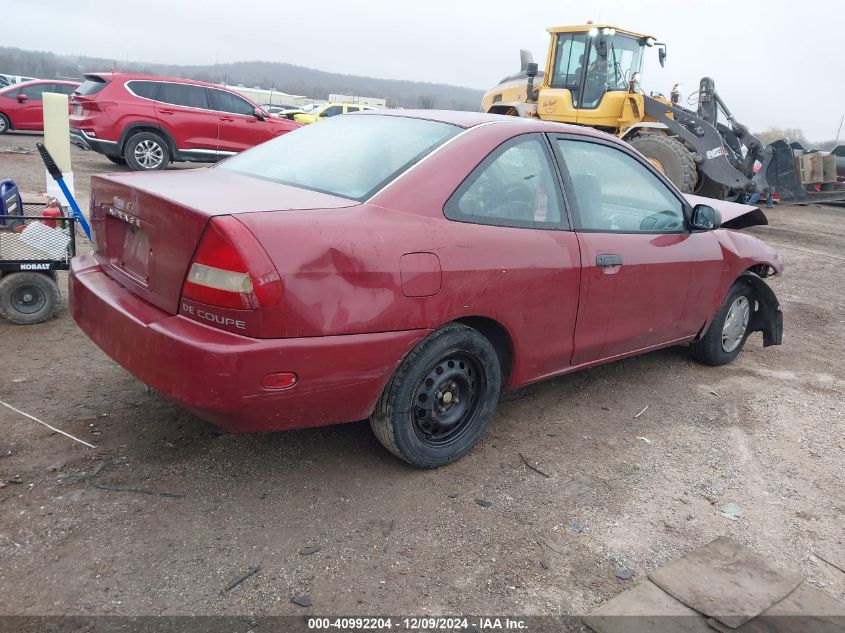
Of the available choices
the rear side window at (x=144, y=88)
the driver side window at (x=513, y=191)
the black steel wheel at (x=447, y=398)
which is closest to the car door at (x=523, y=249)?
the driver side window at (x=513, y=191)

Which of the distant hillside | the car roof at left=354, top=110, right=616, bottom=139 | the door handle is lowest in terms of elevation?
the door handle

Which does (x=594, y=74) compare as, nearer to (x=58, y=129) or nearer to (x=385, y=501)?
(x=58, y=129)

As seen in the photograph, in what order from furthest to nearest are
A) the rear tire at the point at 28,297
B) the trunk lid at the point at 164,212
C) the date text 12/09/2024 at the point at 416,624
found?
the rear tire at the point at 28,297 → the trunk lid at the point at 164,212 → the date text 12/09/2024 at the point at 416,624

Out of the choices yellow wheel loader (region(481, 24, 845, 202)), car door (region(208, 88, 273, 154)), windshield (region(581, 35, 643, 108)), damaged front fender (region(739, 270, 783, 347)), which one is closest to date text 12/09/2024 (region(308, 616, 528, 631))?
damaged front fender (region(739, 270, 783, 347))

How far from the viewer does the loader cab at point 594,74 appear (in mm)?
12352

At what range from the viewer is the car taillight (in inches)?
94.2

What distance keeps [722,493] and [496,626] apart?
1.53 meters

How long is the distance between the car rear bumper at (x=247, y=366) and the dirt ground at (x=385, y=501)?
0.46 m

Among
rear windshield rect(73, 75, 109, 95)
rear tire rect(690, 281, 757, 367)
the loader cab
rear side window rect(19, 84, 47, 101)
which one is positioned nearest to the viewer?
rear tire rect(690, 281, 757, 367)

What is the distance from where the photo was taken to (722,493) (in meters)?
3.23

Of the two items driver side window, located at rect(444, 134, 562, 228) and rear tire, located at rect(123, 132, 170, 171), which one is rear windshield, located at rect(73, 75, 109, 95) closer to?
rear tire, located at rect(123, 132, 170, 171)

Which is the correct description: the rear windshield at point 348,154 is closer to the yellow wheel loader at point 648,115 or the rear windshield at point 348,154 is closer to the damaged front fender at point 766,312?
the damaged front fender at point 766,312

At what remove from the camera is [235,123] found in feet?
41.9

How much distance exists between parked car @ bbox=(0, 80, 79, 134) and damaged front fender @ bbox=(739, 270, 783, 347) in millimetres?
17726
